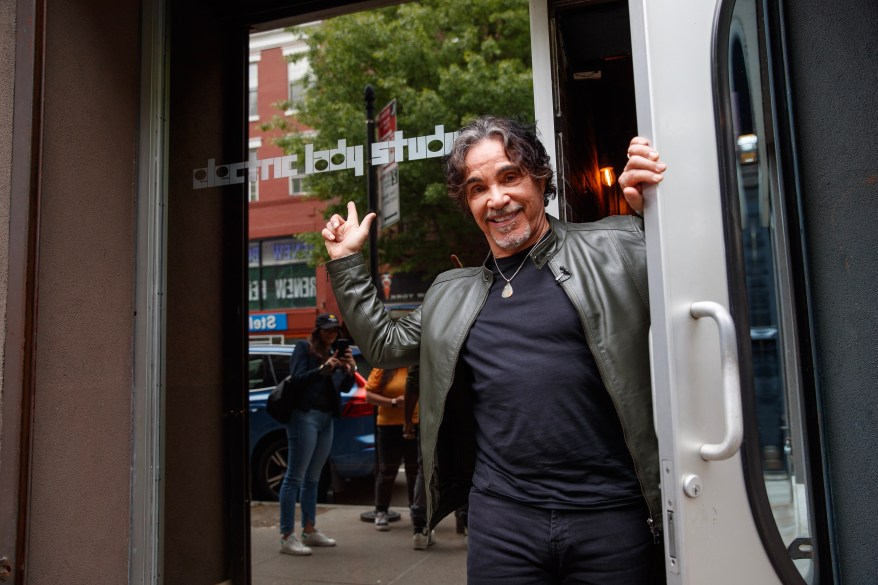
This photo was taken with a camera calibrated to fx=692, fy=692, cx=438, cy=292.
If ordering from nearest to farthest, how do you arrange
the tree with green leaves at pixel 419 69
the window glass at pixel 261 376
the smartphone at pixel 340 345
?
the smartphone at pixel 340 345
the window glass at pixel 261 376
the tree with green leaves at pixel 419 69

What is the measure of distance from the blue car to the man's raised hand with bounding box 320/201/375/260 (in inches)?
133

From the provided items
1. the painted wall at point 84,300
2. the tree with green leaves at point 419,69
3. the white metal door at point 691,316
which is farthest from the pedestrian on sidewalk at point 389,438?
the white metal door at point 691,316

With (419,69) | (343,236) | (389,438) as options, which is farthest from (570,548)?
(419,69)

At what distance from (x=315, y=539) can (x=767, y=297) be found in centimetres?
387

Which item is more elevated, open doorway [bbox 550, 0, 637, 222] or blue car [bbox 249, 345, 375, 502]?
open doorway [bbox 550, 0, 637, 222]

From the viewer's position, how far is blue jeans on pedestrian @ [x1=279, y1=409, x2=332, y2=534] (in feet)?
15.8

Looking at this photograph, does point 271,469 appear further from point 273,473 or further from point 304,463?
point 304,463

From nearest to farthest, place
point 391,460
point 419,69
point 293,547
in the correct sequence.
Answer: point 293,547
point 391,460
point 419,69

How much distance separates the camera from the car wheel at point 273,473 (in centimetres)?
564

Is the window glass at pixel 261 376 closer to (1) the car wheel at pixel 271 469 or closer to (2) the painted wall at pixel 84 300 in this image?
(1) the car wheel at pixel 271 469

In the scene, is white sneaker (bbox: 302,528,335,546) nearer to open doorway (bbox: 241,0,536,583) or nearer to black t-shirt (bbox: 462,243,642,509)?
open doorway (bbox: 241,0,536,583)

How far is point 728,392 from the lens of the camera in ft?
4.55

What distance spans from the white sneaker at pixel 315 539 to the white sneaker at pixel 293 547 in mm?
79

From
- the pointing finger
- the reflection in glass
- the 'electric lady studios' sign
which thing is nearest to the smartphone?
the 'electric lady studios' sign
